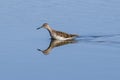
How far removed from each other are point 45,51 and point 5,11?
487 cm

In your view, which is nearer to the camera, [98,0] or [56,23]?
[56,23]

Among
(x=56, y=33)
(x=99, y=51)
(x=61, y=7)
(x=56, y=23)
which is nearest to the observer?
(x=99, y=51)

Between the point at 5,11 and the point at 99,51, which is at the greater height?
the point at 5,11

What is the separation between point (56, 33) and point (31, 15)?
2763mm

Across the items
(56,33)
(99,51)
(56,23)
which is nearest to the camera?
(99,51)

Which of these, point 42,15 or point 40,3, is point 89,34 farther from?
point 40,3

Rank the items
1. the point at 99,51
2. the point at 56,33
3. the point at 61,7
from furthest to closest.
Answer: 1. the point at 61,7
2. the point at 56,33
3. the point at 99,51

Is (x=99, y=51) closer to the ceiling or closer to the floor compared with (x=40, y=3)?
closer to the floor

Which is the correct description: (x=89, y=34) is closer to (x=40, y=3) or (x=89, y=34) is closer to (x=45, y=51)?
(x=45, y=51)

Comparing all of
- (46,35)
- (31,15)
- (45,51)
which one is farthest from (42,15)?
(45,51)

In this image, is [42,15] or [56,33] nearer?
[56,33]

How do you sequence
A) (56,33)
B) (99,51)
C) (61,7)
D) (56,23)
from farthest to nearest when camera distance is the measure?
(61,7) → (56,23) → (56,33) → (99,51)

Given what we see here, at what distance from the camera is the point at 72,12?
26.8 m

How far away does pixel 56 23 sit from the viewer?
25359 millimetres
